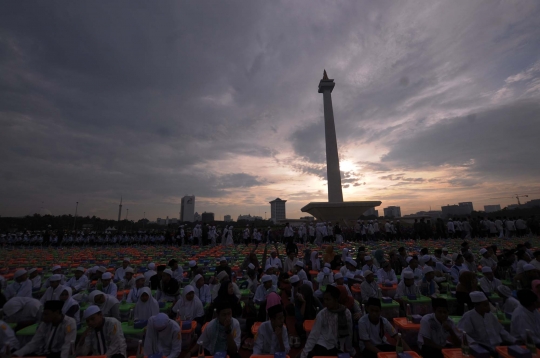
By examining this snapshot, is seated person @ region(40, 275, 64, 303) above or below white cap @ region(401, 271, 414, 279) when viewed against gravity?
below

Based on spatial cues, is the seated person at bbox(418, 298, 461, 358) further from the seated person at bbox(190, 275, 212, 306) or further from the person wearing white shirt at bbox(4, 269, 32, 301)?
the person wearing white shirt at bbox(4, 269, 32, 301)

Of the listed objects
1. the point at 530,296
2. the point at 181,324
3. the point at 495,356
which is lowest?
the point at 495,356

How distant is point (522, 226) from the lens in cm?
1800

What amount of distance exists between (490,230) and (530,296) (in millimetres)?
20755

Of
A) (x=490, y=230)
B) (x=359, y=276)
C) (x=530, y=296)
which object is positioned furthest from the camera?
(x=490, y=230)

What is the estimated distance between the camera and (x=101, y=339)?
145 inches

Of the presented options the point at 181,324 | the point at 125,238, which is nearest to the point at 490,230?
the point at 181,324

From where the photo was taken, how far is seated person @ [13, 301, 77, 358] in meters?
3.71

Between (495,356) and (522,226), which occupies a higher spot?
(522,226)

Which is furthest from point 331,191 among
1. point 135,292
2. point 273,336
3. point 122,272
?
point 273,336

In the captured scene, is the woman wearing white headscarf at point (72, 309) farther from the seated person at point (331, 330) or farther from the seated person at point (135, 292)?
the seated person at point (331, 330)

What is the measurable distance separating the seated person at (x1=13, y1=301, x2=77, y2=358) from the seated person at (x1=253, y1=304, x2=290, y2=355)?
2.83m

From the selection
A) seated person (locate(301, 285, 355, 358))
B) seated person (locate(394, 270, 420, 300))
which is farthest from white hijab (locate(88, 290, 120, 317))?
seated person (locate(394, 270, 420, 300))

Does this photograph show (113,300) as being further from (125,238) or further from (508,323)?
(125,238)
